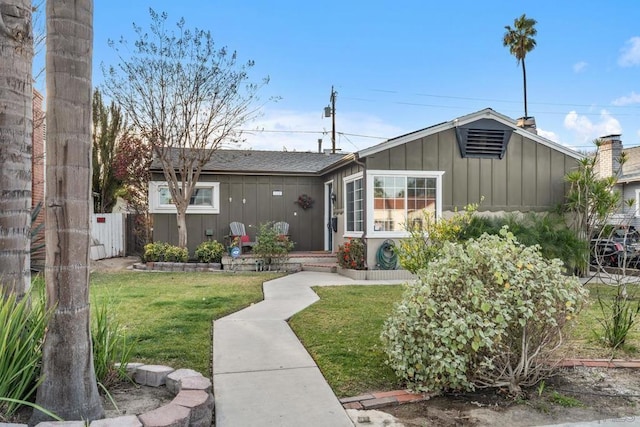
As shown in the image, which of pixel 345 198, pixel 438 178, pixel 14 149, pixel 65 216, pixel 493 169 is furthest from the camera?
pixel 345 198

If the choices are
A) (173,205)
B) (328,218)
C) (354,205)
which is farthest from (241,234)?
(354,205)

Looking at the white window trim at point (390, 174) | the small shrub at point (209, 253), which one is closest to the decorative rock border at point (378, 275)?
the white window trim at point (390, 174)

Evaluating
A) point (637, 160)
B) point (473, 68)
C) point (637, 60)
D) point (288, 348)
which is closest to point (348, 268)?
point (288, 348)

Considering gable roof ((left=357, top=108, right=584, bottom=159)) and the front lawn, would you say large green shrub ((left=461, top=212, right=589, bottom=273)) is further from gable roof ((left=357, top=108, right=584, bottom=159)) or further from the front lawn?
the front lawn

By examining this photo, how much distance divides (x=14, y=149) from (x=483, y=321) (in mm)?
3239

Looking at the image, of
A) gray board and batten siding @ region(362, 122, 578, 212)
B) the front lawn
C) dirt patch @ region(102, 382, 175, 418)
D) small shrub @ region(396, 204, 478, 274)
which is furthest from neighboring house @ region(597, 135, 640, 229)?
dirt patch @ region(102, 382, 175, 418)

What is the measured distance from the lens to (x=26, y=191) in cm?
270

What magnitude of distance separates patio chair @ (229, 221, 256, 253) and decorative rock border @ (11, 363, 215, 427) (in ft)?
30.3

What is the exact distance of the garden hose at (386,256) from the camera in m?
9.85

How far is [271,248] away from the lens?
10.9 m

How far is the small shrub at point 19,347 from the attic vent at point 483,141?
370 inches

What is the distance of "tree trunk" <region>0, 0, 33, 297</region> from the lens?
8.49 ft

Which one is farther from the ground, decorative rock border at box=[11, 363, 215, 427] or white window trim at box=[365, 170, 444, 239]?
white window trim at box=[365, 170, 444, 239]

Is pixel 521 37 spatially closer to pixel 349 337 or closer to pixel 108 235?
pixel 108 235
